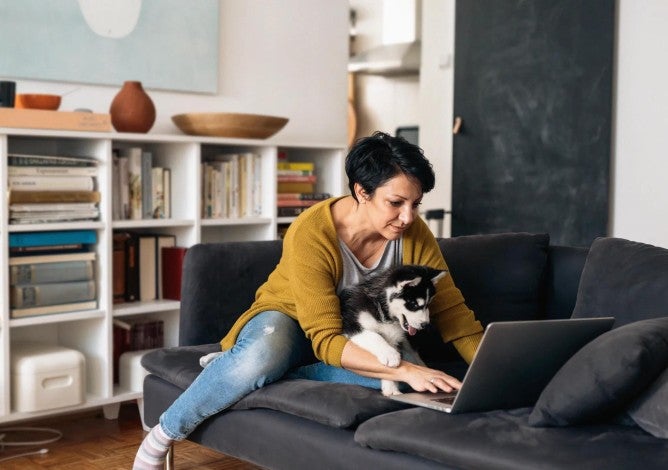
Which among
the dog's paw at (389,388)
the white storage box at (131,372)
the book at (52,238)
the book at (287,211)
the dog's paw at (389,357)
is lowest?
the white storage box at (131,372)

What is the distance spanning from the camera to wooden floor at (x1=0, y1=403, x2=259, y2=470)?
10.1 ft

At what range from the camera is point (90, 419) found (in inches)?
142

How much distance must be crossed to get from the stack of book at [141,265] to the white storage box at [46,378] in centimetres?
36

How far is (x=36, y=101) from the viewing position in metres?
3.24

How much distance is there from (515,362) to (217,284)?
115 centimetres

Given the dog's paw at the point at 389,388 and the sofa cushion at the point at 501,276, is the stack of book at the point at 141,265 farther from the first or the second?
the dog's paw at the point at 389,388

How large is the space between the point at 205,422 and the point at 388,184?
83 centimetres

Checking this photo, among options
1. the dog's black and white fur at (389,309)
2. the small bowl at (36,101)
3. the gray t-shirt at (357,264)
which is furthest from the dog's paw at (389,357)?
the small bowl at (36,101)

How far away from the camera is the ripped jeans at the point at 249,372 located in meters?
2.38

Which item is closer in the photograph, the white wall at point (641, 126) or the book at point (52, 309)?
the book at point (52, 309)

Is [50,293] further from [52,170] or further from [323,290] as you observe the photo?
[323,290]

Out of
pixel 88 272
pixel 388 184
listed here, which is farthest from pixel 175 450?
pixel 388 184

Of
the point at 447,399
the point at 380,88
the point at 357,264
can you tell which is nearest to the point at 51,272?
the point at 357,264

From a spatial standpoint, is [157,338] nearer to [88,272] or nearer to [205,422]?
[88,272]
